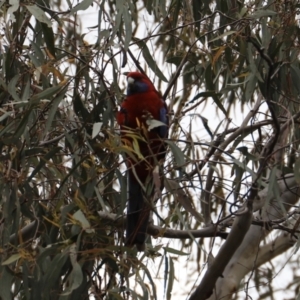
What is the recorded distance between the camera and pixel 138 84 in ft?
8.43

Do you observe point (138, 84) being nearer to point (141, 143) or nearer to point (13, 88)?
point (141, 143)

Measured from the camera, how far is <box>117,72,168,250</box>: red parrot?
1.91 meters

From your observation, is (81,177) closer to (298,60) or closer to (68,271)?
(68,271)

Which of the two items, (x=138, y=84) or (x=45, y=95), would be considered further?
(x=138, y=84)

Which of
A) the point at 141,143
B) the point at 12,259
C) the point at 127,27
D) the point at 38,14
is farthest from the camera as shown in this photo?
the point at 141,143

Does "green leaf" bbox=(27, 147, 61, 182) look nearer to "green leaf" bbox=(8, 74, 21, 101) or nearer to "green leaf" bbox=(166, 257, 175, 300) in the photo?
"green leaf" bbox=(8, 74, 21, 101)

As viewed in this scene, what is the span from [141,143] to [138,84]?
1.22 ft

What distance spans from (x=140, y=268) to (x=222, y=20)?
0.81 meters

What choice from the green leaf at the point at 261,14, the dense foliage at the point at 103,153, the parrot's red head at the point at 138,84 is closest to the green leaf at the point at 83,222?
the dense foliage at the point at 103,153

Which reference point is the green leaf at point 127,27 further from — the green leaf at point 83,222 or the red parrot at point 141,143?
the green leaf at point 83,222

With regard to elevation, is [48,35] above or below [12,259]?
above

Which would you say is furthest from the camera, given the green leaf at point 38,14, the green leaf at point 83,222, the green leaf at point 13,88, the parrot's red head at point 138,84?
the parrot's red head at point 138,84

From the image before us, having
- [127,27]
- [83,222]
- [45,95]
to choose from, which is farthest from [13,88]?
[83,222]

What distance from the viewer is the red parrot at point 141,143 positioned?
1.91 meters
